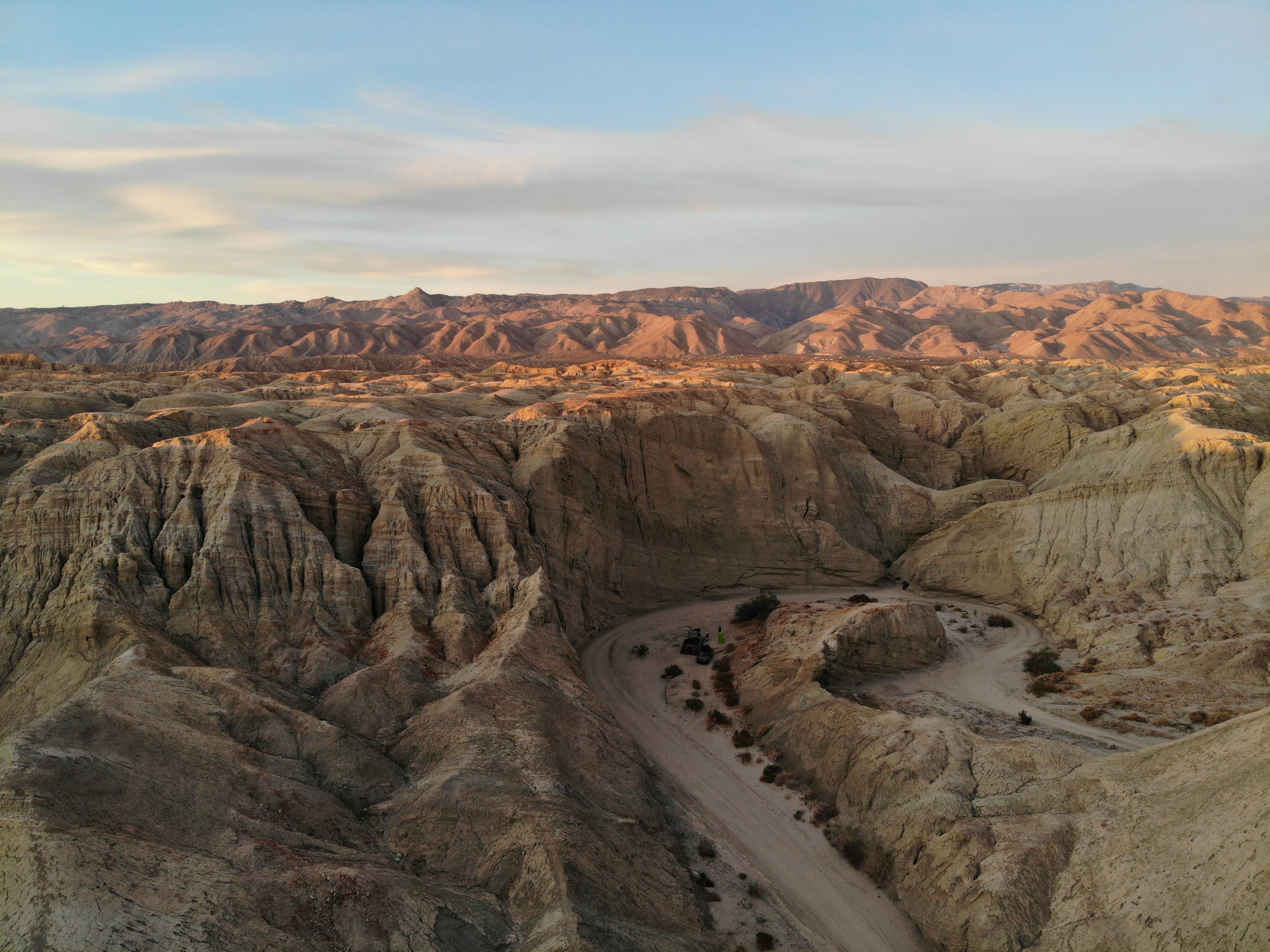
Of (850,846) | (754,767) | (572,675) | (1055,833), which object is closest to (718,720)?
(754,767)

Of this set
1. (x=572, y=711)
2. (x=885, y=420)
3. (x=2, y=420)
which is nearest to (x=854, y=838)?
(x=572, y=711)

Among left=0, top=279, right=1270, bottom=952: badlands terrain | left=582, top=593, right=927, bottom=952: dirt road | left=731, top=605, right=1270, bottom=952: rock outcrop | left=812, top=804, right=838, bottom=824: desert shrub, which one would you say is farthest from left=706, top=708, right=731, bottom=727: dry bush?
left=812, top=804, right=838, bottom=824: desert shrub

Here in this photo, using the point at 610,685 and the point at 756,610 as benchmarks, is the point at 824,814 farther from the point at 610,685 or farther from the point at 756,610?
the point at 756,610

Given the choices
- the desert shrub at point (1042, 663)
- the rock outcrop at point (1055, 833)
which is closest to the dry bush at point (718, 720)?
the rock outcrop at point (1055, 833)

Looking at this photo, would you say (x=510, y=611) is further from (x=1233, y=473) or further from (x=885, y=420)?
(x=885, y=420)

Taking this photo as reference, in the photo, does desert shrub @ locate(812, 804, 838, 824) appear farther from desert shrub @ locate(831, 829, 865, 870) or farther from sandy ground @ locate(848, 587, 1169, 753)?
sandy ground @ locate(848, 587, 1169, 753)
